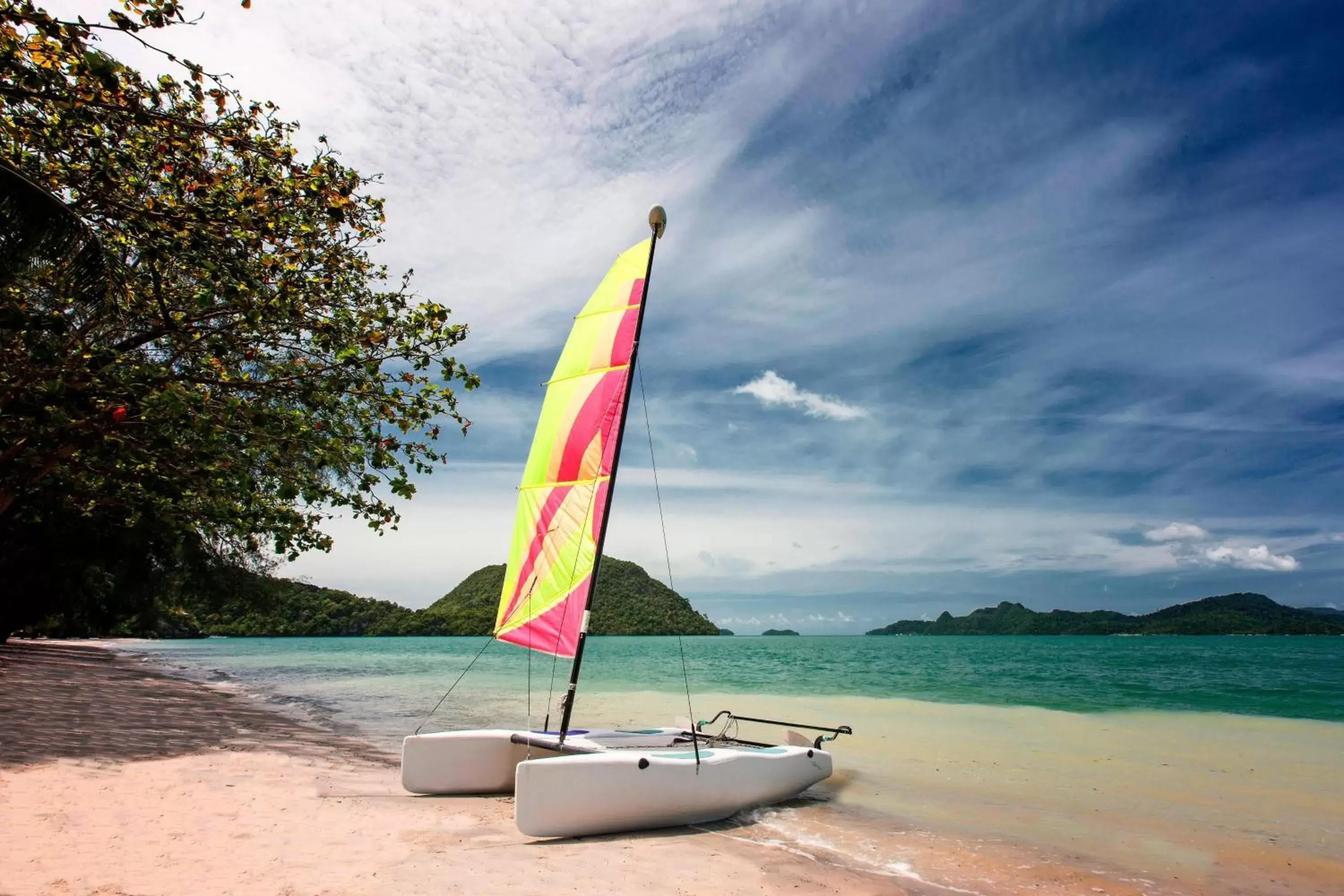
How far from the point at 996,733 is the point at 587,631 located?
11.9m

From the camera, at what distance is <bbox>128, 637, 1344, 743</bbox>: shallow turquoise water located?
20062 millimetres

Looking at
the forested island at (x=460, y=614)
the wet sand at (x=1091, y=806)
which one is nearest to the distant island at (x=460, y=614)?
the forested island at (x=460, y=614)

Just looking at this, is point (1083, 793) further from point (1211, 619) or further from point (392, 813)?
point (1211, 619)

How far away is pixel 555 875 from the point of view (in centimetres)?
537

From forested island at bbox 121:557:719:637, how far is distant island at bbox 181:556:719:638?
16 centimetres

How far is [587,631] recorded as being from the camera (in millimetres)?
7473

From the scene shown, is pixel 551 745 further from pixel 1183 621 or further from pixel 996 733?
pixel 1183 621

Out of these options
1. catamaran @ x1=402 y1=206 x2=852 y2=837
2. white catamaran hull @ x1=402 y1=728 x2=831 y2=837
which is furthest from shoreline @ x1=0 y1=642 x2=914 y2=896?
catamaran @ x1=402 y1=206 x2=852 y2=837

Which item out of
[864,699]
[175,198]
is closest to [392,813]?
[175,198]

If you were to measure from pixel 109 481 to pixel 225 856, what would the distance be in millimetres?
8867

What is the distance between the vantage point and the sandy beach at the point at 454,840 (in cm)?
501

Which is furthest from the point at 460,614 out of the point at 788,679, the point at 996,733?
the point at 996,733

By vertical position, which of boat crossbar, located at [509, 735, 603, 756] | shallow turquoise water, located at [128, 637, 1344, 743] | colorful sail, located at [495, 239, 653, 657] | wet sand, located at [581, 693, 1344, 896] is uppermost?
colorful sail, located at [495, 239, 653, 657]

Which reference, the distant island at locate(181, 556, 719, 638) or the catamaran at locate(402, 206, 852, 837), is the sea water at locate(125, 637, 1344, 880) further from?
the distant island at locate(181, 556, 719, 638)
